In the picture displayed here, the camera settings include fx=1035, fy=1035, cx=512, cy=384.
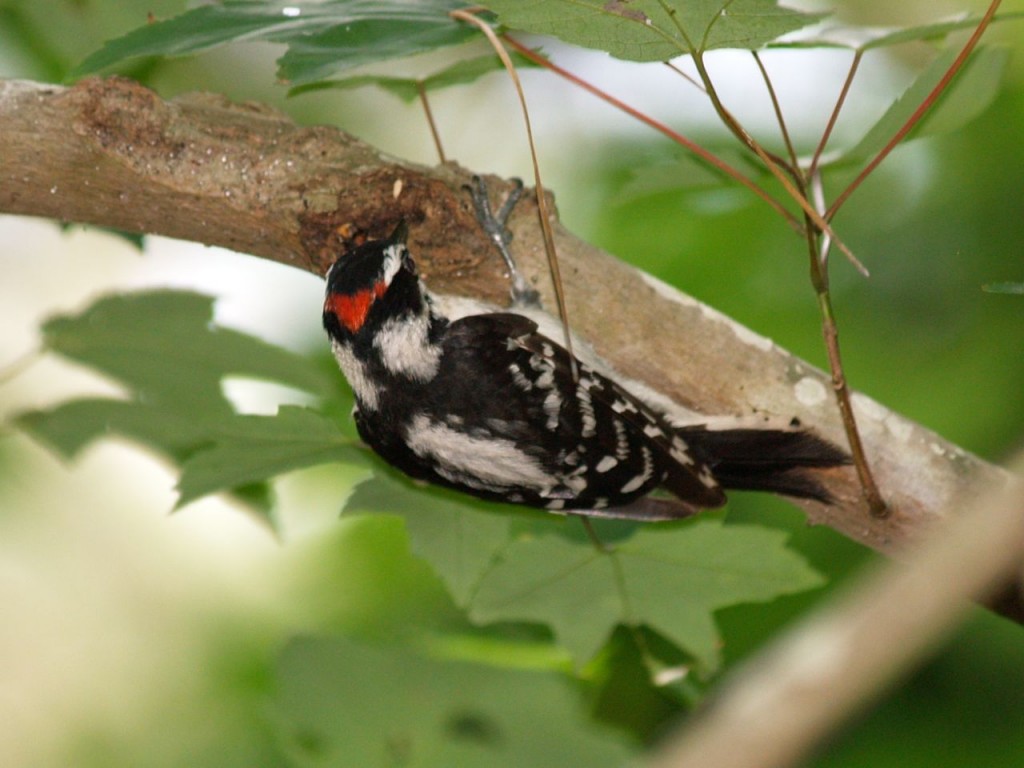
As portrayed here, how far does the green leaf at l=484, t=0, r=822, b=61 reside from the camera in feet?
6.96

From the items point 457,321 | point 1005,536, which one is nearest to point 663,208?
point 457,321

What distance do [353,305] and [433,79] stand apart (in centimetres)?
70

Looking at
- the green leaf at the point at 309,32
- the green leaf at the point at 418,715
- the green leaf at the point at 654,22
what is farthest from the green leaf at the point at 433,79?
the green leaf at the point at 418,715

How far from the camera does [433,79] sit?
9.84 feet

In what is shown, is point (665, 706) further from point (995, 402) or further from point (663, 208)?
point (663, 208)

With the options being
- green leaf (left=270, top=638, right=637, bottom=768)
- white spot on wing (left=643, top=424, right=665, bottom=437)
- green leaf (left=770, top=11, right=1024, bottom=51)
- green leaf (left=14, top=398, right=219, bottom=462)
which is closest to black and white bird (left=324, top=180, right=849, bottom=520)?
white spot on wing (left=643, top=424, right=665, bottom=437)

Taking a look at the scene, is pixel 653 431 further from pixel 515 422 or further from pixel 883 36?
pixel 883 36

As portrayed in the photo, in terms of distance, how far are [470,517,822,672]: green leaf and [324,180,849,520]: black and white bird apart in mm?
111

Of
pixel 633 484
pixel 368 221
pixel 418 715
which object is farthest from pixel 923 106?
pixel 418 715

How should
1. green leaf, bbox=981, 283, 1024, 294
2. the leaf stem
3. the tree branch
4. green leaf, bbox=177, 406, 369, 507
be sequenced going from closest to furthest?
the tree branch < green leaf, bbox=981, 283, 1024, 294 < the leaf stem < green leaf, bbox=177, 406, 369, 507

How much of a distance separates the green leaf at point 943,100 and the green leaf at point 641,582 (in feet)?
3.60

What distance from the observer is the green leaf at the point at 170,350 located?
330cm

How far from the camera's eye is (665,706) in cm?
387

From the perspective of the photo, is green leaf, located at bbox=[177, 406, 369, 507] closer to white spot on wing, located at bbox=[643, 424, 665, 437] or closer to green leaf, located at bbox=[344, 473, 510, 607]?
green leaf, located at bbox=[344, 473, 510, 607]
